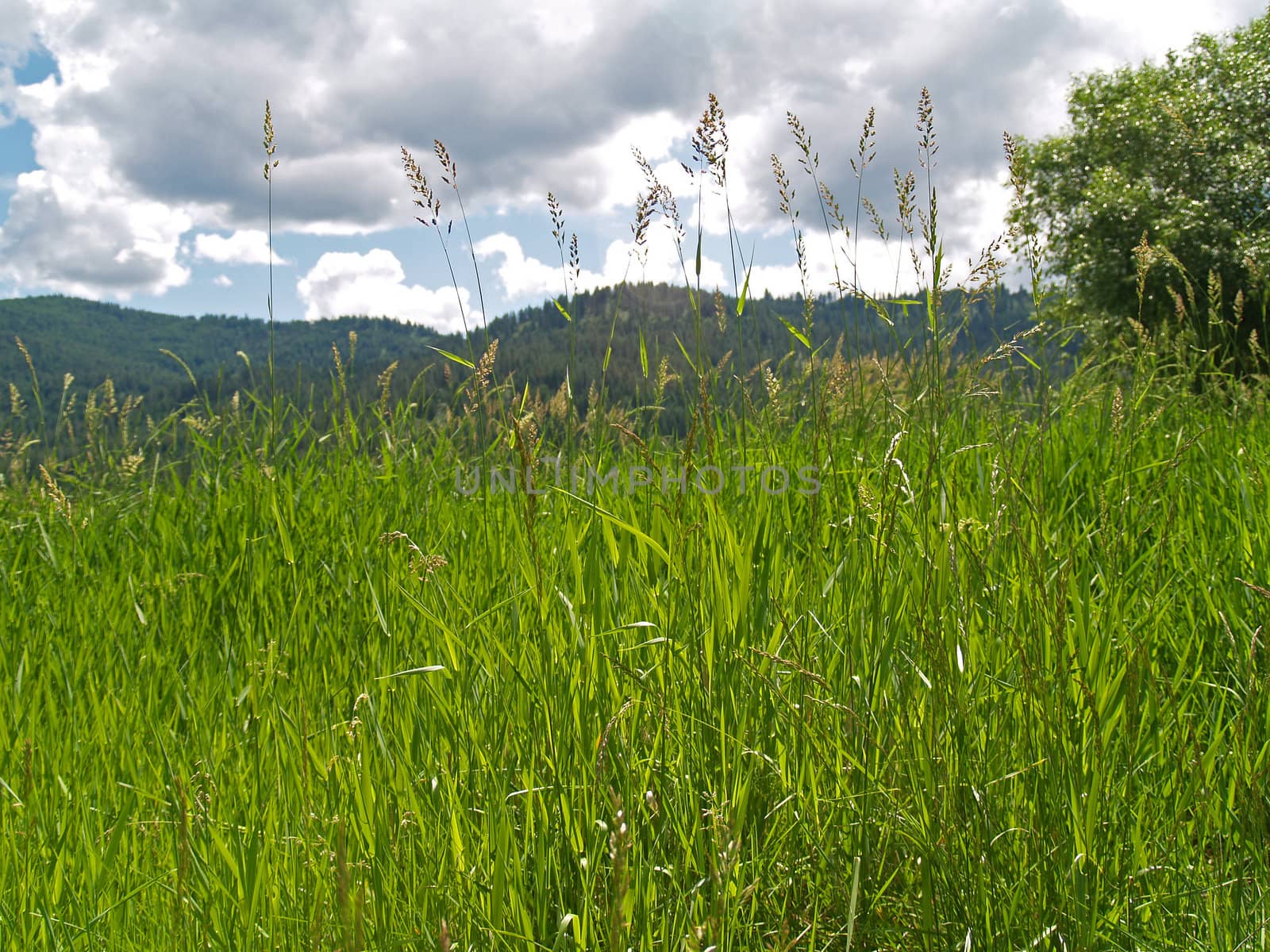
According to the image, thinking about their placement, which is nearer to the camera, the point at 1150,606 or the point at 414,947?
the point at 414,947

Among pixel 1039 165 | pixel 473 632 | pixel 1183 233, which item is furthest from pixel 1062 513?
pixel 1039 165

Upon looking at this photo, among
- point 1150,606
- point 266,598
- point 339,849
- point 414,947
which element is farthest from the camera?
point 266,598

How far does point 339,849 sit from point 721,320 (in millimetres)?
1944

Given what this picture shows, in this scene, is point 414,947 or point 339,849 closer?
point 339,849

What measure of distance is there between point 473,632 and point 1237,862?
1425mm

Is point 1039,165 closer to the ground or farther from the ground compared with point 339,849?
farther from the ground

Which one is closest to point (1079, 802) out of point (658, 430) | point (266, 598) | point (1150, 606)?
point (1150, 606)

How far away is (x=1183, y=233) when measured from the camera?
70.0 ft

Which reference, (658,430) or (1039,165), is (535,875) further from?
(1039,165)

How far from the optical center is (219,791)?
1.51 m

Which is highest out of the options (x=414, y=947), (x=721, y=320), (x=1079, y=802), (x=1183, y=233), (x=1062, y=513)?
(x=1183, y=233)

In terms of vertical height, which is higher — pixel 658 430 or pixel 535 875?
pixel 658 430

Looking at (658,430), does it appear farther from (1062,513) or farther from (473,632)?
(473,632)

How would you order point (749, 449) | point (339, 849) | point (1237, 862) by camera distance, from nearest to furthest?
point (339, 849) < point (1237, 862) < point (749, 449)
